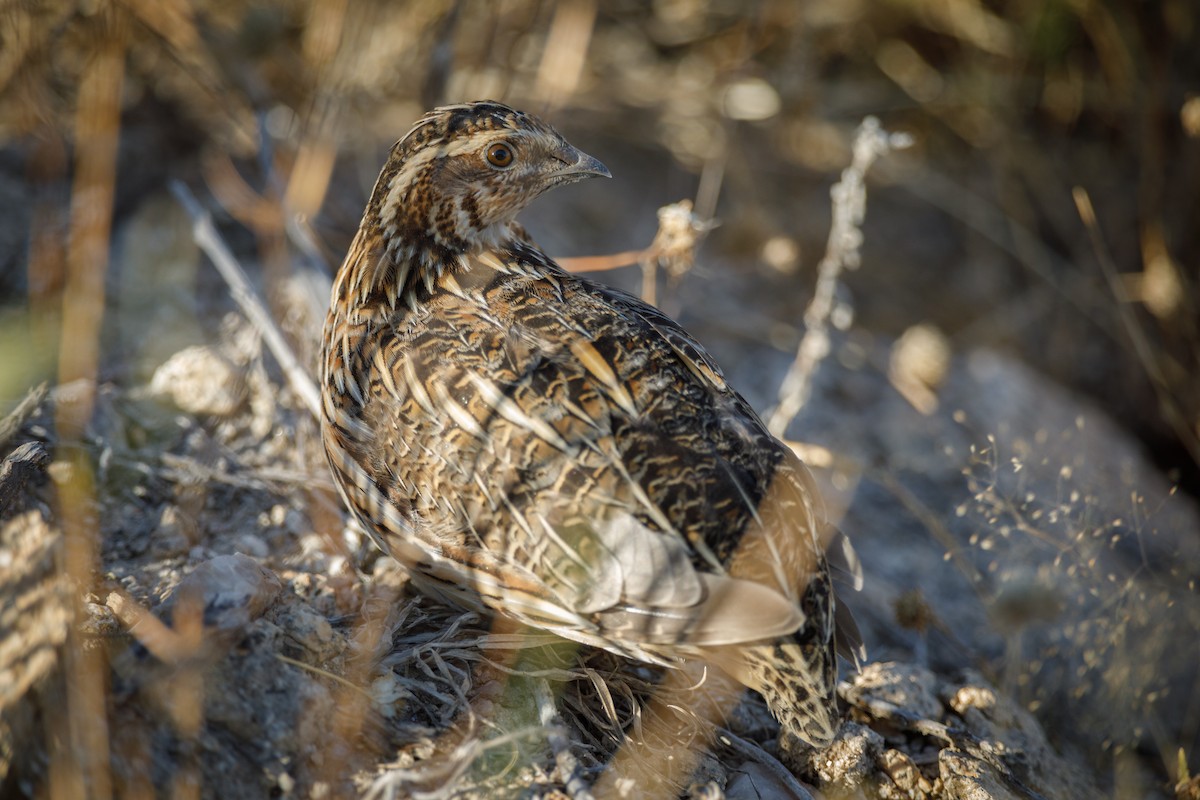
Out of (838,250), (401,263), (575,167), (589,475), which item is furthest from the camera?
(838,250)

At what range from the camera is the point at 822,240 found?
6.38 meters

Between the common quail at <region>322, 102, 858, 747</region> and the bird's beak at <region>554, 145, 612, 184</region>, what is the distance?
5.4 inches

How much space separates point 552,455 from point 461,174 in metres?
1.18

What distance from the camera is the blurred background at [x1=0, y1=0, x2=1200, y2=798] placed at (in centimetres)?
410

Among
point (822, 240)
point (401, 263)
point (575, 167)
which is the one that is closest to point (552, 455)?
point (401, 263)

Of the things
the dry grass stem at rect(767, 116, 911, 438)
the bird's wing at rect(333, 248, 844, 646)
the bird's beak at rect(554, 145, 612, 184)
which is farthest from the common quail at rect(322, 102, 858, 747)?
the dry grass stem at rect(767, 116, 911, 438)

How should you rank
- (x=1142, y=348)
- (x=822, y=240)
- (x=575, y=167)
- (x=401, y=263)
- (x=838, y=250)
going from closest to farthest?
(x=401, y=263), (x=575, y=167), (x=838, y=250), (x=1142, y=348), (x=822, y=240)

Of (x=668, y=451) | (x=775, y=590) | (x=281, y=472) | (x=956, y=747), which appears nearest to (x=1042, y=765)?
(x=956, y=747)

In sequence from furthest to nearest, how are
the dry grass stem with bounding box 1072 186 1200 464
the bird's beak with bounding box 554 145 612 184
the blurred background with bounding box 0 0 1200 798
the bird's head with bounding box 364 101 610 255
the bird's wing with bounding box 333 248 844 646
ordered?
the dry grass stem with bounding box 1072 186 1200 464, the blurred background with bounding box 0 0 1200 798, the bird's beak with bounding box 554 145 612 184, the bird's head with bounding box 364 101 610 255, the bird's wing with bounding box 333 248 844 646

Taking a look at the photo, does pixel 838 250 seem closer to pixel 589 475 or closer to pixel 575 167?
pixel 575 167

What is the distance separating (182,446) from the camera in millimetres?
4031

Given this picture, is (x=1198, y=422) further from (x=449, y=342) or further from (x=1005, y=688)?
(x=449, y=342)

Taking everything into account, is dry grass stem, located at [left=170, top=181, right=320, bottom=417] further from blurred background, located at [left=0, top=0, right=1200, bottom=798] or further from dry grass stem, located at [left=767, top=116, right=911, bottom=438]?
dry grass stem, located at [left=767, top=116, right=911, bottom=438]

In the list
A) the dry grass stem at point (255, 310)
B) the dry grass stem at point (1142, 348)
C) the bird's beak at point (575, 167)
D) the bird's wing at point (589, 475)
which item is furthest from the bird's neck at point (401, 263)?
the dry grass stem at point (1142, 348)
